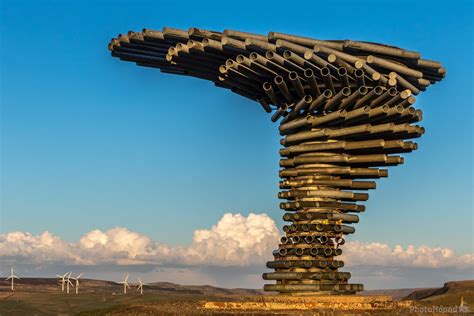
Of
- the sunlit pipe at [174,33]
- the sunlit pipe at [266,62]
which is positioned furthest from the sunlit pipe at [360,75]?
the sunlit pipe at [174,33]

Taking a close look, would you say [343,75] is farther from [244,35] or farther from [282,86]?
[244,35]

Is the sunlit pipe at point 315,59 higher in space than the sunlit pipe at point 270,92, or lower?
higher

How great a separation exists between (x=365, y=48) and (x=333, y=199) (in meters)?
8.12

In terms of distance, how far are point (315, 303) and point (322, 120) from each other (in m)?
9.56

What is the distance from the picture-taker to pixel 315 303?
38875 mm

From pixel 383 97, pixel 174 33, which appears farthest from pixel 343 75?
pixel 174 33

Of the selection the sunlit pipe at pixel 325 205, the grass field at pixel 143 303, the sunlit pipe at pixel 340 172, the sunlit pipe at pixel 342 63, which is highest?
the sunlit pipe at pixel 342 63

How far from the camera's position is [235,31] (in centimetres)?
4272

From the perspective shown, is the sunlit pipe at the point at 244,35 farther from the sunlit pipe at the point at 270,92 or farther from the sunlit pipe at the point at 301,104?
the sunlit pipe at the point at 301,104

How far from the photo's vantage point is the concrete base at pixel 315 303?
128 ft

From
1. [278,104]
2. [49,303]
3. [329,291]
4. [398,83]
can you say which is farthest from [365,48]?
[49,303]

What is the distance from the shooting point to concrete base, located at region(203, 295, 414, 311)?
38.9 meters

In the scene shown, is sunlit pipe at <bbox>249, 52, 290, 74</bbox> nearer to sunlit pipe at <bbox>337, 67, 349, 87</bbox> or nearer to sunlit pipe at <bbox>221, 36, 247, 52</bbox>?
sunlit pipe at <bbox>221, 36, 247, 52</bbox>

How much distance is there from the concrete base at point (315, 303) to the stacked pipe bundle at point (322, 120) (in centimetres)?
91
